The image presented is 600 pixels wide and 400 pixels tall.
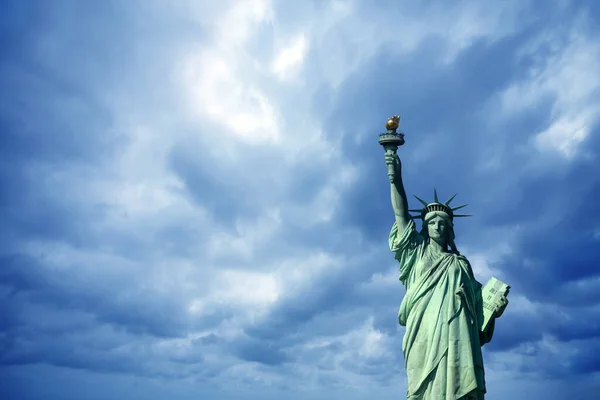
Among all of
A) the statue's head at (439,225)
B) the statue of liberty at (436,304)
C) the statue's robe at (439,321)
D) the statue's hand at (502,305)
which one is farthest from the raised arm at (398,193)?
the statue's hand at (502,305)

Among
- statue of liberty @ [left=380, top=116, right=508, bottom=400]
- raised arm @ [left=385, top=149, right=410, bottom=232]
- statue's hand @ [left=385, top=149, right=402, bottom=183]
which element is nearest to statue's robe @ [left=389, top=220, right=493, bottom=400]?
statue of liberty @ [left=380, top=116, right=508, bottom=400]

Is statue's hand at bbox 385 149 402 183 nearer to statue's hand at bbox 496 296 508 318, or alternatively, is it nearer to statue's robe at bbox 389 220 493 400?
statue's robe at bbox 389 220 493 400

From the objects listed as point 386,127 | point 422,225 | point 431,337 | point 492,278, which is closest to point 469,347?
point 431,337

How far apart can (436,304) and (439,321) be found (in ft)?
1.82

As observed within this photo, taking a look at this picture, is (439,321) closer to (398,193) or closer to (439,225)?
(439,225)

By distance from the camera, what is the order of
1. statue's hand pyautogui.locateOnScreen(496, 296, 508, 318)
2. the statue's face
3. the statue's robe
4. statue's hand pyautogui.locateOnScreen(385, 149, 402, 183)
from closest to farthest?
the statue's robe
statue's hand pyautogui.locateOnScreen(496, 296, 508, 318)
statue's hand pyautogui.locateOnScreen(385, 149, 402, 183)
the statue's face

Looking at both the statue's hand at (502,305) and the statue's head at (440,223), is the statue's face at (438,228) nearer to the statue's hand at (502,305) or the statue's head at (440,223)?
the statue's head at (440,223)

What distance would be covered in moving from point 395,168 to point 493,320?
573 centimetres

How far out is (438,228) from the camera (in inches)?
940

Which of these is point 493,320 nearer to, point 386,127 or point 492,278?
point 492,278

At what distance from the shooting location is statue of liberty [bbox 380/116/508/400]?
842 inches

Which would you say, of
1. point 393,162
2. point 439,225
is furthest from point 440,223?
point 393,162

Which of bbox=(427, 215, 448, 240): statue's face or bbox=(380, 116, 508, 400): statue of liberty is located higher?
bbox=(427, 215, 448, 240): statue's face

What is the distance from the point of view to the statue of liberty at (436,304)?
21391 mm
